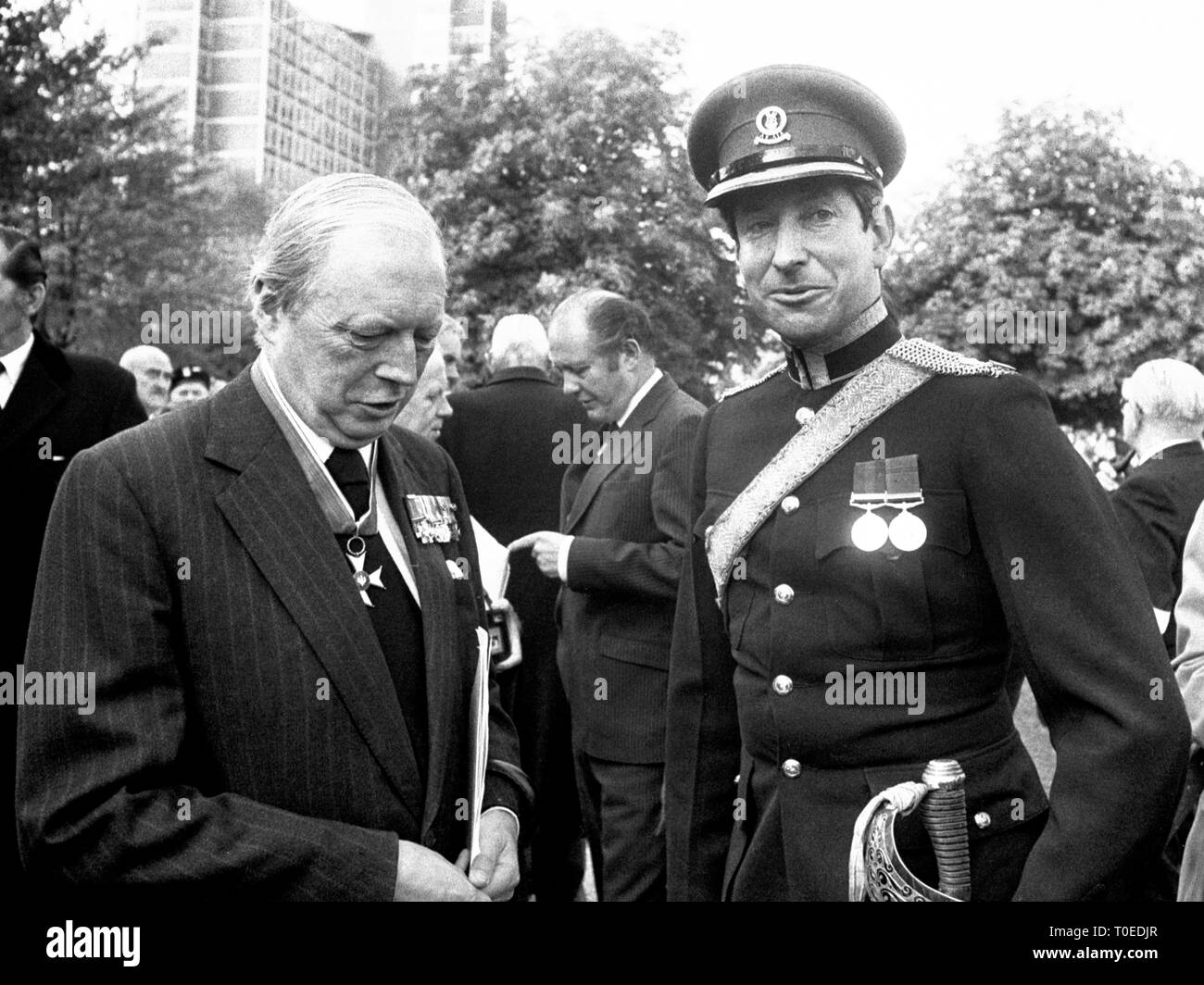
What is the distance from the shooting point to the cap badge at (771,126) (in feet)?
8.68

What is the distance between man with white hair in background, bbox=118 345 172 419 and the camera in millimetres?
8195

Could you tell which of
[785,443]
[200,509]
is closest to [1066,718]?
[785,443]

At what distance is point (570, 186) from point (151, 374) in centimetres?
2354

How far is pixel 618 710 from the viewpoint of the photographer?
15.8 ft

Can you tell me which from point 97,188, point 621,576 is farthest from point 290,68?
point 621,576

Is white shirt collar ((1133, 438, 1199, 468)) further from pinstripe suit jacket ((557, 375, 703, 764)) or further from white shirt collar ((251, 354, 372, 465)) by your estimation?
white shirt collar ((251, 354, 372, 465))

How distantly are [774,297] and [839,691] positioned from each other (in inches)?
28.0

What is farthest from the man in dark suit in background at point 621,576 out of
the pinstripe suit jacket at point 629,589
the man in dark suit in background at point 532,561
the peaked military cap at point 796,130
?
the peaked military cap at point 796,130

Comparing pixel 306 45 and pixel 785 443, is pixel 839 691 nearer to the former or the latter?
pixel 785 443

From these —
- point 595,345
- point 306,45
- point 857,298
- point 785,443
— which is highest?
point 306,45

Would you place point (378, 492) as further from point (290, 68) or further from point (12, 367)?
point (290, 68)

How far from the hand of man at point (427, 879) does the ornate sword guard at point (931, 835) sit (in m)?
0.62

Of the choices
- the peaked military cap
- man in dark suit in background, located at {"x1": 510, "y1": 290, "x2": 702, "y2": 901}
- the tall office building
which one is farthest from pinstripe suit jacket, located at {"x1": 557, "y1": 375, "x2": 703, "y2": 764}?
the tall office building

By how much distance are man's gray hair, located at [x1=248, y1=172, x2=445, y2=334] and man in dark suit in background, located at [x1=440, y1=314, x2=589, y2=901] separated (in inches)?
145
